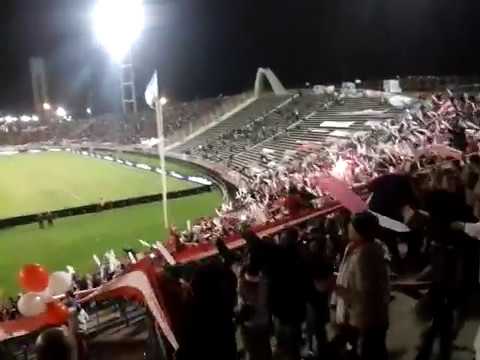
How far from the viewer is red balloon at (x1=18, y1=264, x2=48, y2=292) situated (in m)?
4.93

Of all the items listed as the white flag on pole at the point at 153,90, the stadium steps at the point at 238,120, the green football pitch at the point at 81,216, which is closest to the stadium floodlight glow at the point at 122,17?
the stadium steps at the point at 238,120

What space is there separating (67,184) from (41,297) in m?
32.9

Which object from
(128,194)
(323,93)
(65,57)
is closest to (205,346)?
(128,194)

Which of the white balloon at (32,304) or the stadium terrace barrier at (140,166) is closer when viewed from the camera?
the white balloon at (32,304)

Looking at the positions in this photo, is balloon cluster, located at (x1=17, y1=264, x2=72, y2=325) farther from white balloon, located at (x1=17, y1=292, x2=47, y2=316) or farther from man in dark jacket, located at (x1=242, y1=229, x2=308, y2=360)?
man in dark jacket, located at (x1=242, y1=229, x2=308, y2=360)

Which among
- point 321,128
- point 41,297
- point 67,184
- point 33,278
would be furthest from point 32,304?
point 67,184

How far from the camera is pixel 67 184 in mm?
36625

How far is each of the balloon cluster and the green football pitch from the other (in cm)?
1111

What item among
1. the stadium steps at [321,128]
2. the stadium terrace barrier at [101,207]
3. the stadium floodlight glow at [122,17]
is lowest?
the stadium terrace barrier at [101,207]

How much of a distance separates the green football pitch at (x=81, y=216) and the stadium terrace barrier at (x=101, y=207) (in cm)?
41

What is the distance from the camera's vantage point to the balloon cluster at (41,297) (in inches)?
175

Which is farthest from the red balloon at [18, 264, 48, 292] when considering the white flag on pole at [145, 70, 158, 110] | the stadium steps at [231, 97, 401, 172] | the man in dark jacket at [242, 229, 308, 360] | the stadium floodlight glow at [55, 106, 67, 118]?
the stadium floodlight glow at [55, 106, 67, 118]

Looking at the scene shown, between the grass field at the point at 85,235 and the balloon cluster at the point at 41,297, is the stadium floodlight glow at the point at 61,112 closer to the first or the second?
the grass field at the point at 85,235

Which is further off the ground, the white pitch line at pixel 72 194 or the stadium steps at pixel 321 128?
the stadium steps at pixel 321 128
